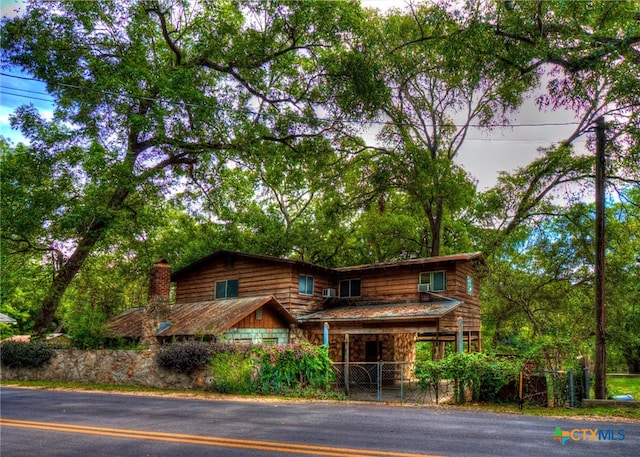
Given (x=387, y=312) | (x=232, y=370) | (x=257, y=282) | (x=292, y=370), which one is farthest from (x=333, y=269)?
(x=232, y=370)

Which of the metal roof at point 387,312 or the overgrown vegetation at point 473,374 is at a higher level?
the metal roof at point 387,312

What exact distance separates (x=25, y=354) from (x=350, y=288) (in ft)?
48.8

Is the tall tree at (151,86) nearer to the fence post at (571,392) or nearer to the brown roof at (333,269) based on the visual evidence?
the brown roof at (333,269)

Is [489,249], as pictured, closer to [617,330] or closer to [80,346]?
[617,330]

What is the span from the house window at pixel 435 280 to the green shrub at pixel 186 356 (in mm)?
10894

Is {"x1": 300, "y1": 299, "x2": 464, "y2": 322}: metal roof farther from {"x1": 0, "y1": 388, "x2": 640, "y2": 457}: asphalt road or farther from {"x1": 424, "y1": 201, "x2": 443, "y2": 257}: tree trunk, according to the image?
{"x1": 0, "y1": 388, "x2": 640, "y2": 457}: asphalt road

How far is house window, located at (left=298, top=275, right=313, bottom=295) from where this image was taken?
906 inches

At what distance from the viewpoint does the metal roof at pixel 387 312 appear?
18.4 metres

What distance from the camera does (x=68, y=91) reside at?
1817 cm

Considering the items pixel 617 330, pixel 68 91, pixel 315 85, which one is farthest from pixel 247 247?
pixel 617 330

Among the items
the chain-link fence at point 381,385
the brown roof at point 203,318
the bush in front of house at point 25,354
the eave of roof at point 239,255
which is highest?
the eave of roof at point 239,255

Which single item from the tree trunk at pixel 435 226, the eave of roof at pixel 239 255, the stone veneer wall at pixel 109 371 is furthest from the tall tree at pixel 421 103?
the stone veneer wall at pixel 109 371

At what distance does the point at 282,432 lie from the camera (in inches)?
314

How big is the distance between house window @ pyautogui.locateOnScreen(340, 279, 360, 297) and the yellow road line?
1701 cm
